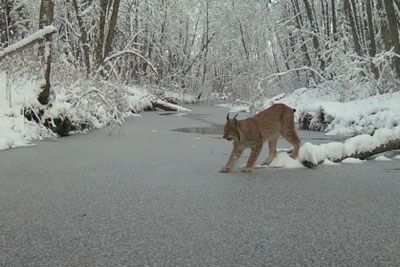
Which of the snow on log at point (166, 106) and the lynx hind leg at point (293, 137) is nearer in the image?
the lynx hind leg at point (293, 137)

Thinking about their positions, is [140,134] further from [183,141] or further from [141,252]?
[141,252]

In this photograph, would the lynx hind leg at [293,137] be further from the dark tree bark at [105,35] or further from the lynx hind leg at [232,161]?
the dark tree bark at [105,35]

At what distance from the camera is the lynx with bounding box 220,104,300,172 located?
4.98 metres

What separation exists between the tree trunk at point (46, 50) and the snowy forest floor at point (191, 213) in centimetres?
318

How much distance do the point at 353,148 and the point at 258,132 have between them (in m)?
1.18

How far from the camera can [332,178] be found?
4.36 m

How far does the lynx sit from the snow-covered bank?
330cm

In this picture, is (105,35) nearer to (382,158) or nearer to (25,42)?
(25,42)

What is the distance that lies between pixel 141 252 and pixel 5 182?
7.46ft

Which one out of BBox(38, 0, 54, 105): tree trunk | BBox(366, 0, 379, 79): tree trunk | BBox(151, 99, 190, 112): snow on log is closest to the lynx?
BBox(38, 0, 54, 105): tree trunk

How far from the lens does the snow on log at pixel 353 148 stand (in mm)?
4996

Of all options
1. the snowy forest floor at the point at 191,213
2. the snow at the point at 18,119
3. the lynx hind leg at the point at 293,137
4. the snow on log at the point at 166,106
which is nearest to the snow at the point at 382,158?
the snowy forest floor at the point at 191,213

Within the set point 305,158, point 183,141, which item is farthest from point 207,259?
point 183,141

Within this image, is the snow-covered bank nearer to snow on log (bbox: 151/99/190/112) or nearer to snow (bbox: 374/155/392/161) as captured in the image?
snow (bbox: 374/155/392/161)
